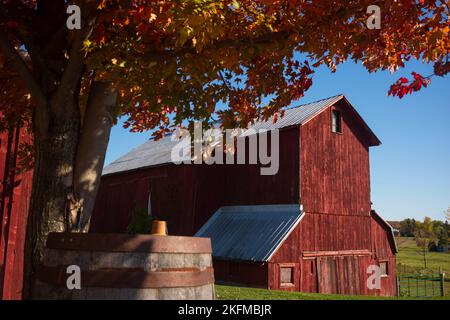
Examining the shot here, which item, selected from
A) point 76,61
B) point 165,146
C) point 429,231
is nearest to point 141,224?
point 165,146

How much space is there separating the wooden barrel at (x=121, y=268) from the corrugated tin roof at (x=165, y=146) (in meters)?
15.4

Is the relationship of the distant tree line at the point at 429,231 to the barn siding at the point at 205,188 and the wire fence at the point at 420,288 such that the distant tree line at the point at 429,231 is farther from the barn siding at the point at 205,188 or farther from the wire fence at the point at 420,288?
the barn siding at the point at 205,188

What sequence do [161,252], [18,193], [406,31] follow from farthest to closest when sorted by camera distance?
[18,193]
[406,31]
[161,252]

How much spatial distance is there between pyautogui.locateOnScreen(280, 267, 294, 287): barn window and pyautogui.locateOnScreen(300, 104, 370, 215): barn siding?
299 cm

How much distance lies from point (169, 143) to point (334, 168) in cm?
1133

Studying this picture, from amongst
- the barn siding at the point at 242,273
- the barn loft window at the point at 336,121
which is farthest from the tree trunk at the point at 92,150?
the barn loft window at the point at 336,121

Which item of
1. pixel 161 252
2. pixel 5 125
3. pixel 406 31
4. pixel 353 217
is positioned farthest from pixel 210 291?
pixel 353 217

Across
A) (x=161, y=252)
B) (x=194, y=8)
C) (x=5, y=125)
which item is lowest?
(x=161, y=252)

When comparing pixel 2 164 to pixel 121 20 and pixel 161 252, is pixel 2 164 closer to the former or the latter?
pixel 121 20

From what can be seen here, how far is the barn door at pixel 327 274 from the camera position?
20688mm

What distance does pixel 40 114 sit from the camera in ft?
16.5

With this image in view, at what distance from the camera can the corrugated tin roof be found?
2208cm

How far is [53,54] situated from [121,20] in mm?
982

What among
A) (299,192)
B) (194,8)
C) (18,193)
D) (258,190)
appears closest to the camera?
(194,8)
